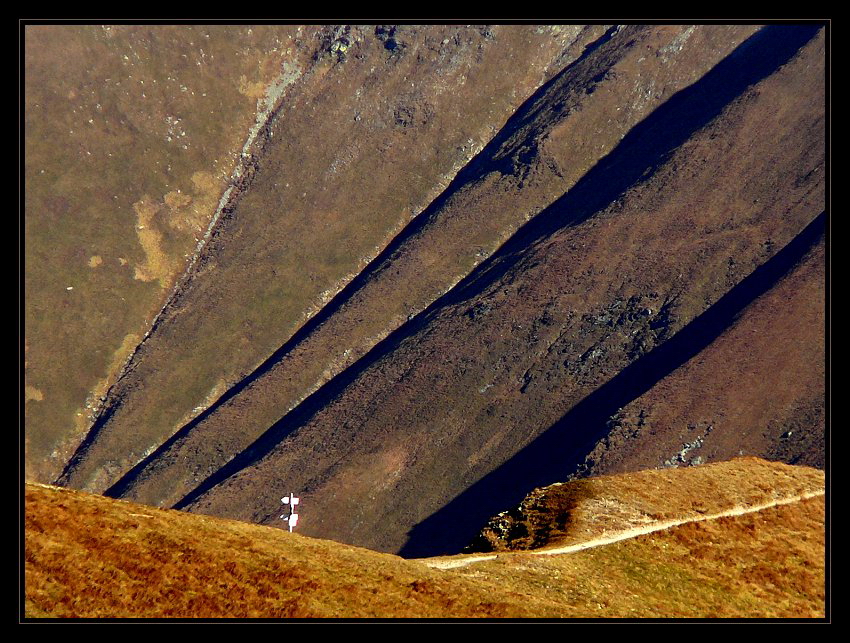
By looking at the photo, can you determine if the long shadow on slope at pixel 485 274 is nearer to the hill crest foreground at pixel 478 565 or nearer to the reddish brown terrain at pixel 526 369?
the reddish brown terrain at pixel 526 369

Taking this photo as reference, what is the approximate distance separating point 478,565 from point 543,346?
395ft

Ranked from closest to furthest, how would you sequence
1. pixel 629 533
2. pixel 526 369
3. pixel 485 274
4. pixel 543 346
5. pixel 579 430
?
1. pixel 629 533
2. pixel 579 430
3. pixel 526 369
4. pixel 543 346
5. pixel 485 274

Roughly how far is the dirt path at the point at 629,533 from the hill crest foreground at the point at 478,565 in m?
0.37

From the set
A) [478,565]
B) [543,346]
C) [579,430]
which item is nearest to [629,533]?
[478,565]

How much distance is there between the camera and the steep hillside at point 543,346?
483ft

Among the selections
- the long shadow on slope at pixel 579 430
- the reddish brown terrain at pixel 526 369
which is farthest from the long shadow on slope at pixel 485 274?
the long shadow on slope at pixel 579 430

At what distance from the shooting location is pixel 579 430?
147 metres

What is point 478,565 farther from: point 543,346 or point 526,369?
point 543,346

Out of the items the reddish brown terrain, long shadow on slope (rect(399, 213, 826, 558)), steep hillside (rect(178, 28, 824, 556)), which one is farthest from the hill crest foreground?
steep hillside (rect(178, 28, 824, 556))

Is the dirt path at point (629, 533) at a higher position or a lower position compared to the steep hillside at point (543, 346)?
lower

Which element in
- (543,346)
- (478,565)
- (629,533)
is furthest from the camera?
(543,346)

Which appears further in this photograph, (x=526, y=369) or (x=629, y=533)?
(x=526, y=369)

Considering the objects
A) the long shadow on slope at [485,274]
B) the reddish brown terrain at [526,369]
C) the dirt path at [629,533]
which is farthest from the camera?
the long shadow on slope at [485,274]

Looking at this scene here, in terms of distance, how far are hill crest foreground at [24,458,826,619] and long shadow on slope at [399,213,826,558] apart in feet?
273
